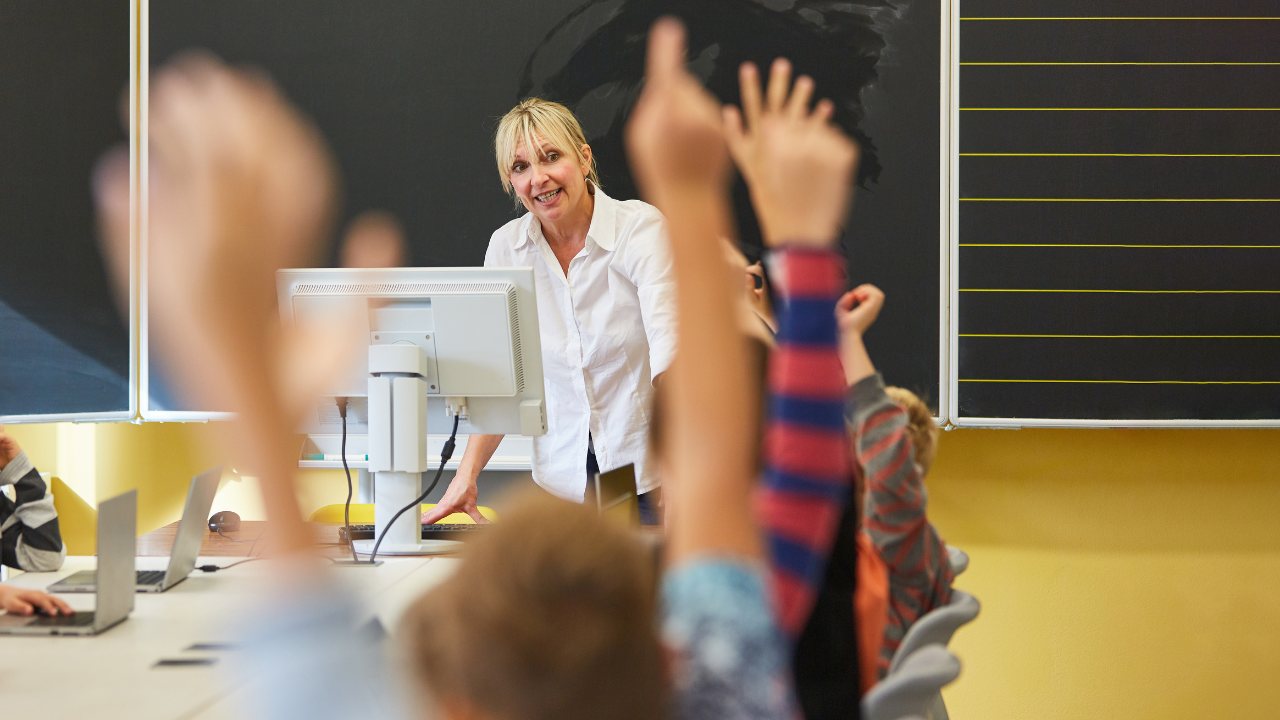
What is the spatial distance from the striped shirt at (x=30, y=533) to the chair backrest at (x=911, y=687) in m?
1.59

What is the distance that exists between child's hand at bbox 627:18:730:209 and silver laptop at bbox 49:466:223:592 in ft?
4.64

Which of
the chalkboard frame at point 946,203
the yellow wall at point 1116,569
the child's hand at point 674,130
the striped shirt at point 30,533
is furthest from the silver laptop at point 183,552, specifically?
the yellow wall at point 1116,569

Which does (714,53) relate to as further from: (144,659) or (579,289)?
(144,659)

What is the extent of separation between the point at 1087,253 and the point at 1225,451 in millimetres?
746

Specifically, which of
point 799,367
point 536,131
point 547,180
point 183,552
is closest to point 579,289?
point 547,180

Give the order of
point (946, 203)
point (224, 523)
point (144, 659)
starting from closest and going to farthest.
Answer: point (144, 659)
point (224, 523)
point (946, 203)

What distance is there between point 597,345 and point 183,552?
3.93ft

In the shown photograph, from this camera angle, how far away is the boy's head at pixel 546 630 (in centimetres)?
44

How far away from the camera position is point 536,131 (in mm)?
2471

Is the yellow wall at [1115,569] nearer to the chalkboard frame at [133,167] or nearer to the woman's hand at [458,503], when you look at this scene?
the woman's hand at [458,503]

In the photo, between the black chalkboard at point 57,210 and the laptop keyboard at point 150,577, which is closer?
the laptop keyboard at point 150,577

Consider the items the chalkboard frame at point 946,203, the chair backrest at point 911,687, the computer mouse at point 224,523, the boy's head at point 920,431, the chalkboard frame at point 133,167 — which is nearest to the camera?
the chair backrest at point 911,687

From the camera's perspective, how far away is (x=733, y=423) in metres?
0.55

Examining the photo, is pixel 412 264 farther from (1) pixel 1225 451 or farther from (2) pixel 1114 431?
(1) pixel 1225 451
